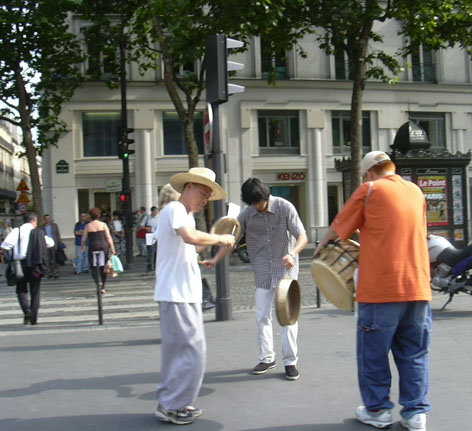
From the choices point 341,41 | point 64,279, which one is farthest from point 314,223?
point 64,279

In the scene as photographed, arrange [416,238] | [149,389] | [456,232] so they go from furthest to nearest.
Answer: [456,232] < [149,389] < [416,238]

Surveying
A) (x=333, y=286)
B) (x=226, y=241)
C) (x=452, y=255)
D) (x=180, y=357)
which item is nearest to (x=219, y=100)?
(x=452, y=255)

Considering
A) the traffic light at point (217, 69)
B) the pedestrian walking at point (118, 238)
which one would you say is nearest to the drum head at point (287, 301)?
the traffic light at point (217, 69)

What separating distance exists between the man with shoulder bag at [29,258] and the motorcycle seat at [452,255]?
19.3ft

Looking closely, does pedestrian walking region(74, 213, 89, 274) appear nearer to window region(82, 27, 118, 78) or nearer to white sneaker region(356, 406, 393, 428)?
window region(82, 27, 118, 78)

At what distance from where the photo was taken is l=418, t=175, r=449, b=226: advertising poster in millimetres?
16188

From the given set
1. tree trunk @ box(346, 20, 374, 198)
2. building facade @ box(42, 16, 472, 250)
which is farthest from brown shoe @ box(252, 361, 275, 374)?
building facade @ box(42, 16, 472, 250)

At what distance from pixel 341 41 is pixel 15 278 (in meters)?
12.9

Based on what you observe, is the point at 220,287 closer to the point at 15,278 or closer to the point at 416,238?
the point at 15,278

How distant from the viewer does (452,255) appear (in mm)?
9016

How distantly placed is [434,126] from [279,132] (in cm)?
796

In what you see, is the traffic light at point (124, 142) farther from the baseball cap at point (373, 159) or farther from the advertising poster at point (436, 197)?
the baseball cap at point (373, 159)

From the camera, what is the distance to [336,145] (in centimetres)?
2878

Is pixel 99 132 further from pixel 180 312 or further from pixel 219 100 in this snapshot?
pixel 180 312
